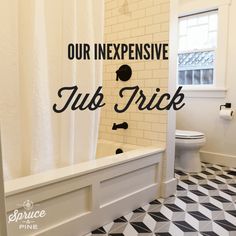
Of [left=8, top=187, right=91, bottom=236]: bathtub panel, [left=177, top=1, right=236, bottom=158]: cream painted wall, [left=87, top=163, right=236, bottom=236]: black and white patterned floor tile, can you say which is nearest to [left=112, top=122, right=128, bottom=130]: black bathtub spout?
[left=87, top=163, right=236, bottom=236]: black and white patterned floor tile

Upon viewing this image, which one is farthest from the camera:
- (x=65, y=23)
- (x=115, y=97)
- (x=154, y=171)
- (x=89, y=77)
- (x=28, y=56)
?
(x=115, y=97)

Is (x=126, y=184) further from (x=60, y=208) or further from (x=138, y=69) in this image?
(x=138, y=69)

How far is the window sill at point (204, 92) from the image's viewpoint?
313 cm

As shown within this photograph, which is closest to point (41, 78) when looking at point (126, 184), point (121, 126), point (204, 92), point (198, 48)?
point (126, 184)

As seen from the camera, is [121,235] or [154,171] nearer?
[121,235]

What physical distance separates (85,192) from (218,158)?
2203 millimetres

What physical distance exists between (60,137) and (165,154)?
986mm

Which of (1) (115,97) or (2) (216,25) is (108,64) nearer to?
(1) (115,97)

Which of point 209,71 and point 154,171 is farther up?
point 209,71

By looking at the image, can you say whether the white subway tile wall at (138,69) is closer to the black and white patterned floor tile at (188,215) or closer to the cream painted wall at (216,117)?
the black and white patterned floor tile at (188,215)

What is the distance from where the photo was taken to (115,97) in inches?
103

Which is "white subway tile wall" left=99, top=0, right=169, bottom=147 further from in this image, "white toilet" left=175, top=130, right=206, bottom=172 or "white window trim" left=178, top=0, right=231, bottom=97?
"white window trim" left=178, top=0, right=231, bottom=97

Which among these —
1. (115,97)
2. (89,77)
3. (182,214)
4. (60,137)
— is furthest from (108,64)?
(182,214)

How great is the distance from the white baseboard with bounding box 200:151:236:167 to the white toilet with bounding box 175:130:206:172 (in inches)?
16.5
